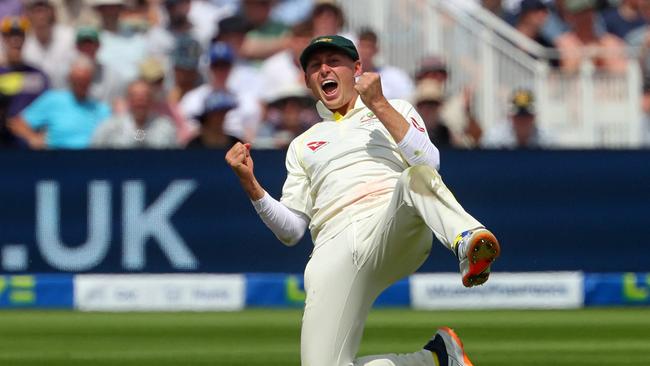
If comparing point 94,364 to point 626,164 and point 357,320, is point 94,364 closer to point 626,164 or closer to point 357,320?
point 357,320

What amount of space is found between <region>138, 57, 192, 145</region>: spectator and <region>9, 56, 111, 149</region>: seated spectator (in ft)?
1.36

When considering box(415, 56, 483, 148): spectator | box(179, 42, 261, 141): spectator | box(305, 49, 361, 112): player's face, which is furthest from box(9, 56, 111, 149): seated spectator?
box(305, 49, 361, 112): player's face

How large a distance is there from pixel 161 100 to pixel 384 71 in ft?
6.40

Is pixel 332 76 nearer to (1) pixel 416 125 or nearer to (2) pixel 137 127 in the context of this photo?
(1) pixel 416 125

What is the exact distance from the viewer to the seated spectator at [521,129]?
11906 millimetres

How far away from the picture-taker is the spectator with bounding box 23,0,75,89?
491 inches

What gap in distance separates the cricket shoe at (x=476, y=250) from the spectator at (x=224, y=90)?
22.7ft

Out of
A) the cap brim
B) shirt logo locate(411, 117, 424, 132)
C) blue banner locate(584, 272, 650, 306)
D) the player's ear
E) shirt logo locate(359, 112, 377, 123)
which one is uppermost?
the cap brim

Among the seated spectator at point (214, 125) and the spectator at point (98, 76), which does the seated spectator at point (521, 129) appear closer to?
the seated spectator at point (214, 125)

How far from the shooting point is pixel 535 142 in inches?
473

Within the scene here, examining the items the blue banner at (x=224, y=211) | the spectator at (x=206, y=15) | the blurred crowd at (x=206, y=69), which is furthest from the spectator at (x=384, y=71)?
the spectator at (x=206, y=15)

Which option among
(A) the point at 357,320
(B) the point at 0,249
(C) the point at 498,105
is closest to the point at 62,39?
(B) the point at 0,249

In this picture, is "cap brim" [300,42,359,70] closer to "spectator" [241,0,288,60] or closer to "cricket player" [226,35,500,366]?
"cricket player" [226,35,500,366]

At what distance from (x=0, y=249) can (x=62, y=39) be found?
7.74 ft
